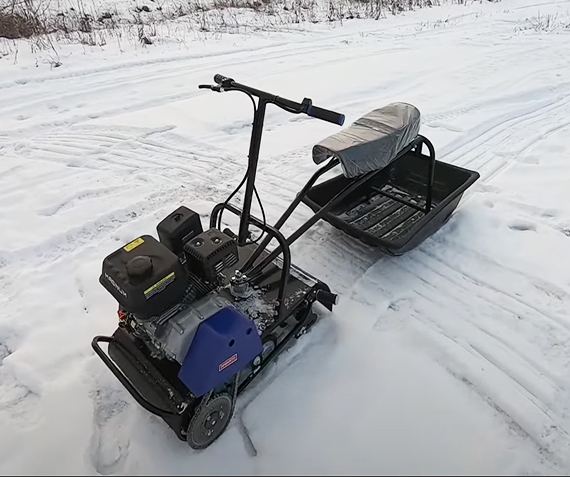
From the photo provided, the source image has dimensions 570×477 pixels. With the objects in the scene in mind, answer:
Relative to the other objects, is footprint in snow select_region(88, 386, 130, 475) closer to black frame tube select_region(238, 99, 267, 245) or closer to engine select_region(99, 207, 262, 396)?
engine select_region(99, 207, 262, 396)

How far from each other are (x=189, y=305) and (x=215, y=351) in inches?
7.6

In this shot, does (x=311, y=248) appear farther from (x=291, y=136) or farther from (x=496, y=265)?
(x=291, y=136)

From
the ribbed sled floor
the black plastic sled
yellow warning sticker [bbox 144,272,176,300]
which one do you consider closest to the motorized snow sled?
yellow warning sticker [bbox 144,272,176,300]

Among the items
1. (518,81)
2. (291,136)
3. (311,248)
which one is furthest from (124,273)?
(518,81)

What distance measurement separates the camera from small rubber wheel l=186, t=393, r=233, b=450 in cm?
165

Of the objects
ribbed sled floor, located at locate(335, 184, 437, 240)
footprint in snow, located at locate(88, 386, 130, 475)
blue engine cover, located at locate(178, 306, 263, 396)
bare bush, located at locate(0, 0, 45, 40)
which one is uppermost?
bare bush, located at locate(0, 0, 45, 40)

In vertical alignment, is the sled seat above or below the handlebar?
below

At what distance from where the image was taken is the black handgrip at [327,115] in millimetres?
1721

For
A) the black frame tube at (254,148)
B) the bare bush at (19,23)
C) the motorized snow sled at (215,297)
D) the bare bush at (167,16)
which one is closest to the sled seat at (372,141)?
the motorized snow sled at (215,297)

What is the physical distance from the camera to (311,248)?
106 inches

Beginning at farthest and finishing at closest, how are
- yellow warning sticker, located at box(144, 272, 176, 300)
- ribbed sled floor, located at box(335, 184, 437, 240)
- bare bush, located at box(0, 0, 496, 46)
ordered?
bare bush, located at box(0, 0, 496, 46) < ribbed sled floor, located at box(335, 184, 437, 240) < yellow warning sticker, located at box(144, 272, 176, 300)

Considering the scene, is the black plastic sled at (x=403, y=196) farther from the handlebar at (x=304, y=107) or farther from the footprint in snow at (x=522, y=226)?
the handlebar at (x=304, y=107)

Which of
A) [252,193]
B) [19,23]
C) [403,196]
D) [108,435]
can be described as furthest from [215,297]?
[19,23]

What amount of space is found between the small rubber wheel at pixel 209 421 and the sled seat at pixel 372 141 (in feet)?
3.49
